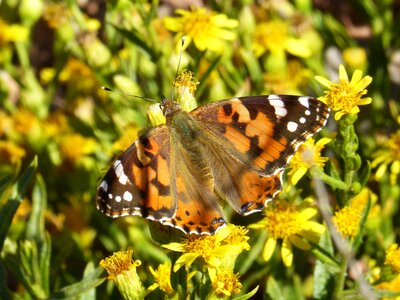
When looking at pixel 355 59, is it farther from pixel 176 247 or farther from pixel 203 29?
pixel 176 247

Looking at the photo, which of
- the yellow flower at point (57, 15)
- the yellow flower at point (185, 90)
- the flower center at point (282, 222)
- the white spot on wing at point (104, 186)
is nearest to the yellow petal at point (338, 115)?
the flower center at point (282, 222)

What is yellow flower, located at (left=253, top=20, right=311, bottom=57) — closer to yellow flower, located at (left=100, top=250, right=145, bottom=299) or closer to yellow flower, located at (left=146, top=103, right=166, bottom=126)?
yellow flower, located at (left=146, top=103, right=166, bottom=126)

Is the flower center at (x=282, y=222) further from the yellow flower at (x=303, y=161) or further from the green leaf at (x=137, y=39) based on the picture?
the green leaf at (x=137, y=39)

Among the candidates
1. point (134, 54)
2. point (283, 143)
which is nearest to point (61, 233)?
point (134, 54)

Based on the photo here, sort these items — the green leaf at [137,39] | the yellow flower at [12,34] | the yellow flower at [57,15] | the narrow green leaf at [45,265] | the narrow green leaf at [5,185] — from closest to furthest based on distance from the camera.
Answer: the narrow green leaf at [5,185] < the narrow green leaf at [45,265] < the green leaf at [137,39] < the yellow flower at [12,34] < the yellow flower at [57,15]


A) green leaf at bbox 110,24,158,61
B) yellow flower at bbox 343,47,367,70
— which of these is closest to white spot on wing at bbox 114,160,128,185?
green leaf at bbox 110,24,158,61
